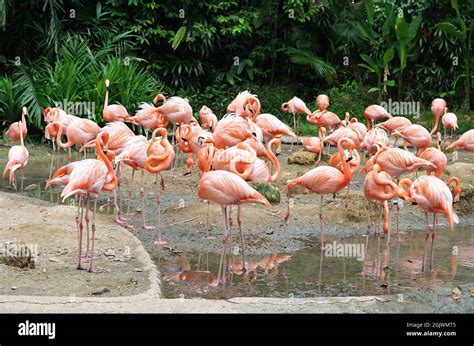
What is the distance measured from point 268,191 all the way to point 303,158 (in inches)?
80.4

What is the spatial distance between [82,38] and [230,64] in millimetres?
3303

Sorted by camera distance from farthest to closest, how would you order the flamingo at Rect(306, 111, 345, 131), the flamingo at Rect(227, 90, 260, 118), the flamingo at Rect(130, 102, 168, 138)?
the flamingo at Rect(306, 111, 345, 131)
the flamingo at Rect(227, 90, 260, 118)
the flamingo at Rect(130, 102, 168, 138)

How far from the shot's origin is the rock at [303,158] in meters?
9.89

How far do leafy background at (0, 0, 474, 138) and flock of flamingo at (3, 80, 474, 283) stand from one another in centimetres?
382

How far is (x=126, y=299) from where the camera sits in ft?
15.3

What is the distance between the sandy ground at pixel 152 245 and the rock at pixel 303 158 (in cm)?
23

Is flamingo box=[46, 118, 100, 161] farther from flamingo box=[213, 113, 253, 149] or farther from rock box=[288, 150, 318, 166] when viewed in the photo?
rock box=[288, 150, 318, 166]

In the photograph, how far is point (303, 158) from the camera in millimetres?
9914

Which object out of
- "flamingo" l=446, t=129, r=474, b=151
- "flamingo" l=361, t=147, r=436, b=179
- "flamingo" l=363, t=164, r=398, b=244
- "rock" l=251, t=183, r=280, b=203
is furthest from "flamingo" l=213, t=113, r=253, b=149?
→ "flamingo" l=446, t=129, r=474, b=151

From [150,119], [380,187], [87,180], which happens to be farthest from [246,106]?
[87,180]

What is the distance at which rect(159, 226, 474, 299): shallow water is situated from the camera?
5.42 metres

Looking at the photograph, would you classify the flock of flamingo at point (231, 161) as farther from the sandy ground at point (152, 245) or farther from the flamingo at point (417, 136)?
the sandy ground at point (152, 245)

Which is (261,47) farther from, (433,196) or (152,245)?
(433,196)

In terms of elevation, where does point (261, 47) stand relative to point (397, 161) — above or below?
above
